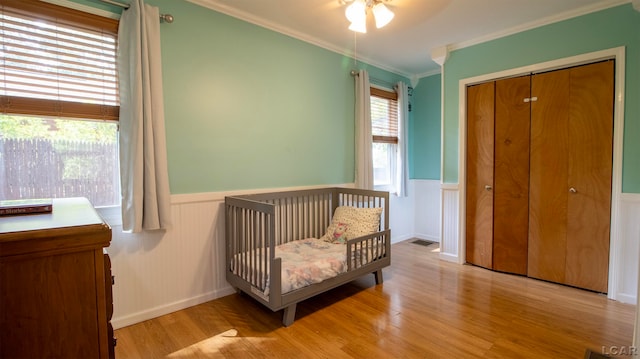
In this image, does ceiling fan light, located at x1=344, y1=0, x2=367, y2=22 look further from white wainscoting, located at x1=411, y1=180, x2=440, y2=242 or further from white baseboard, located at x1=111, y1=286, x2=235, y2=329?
white wainscoting, located at x1=411, y1=180, x2=440, y2=242

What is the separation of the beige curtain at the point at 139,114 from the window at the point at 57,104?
0.34 feet

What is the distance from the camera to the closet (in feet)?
8.64

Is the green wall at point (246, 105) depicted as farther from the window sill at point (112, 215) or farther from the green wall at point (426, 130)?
the green wall at point (426, 130)

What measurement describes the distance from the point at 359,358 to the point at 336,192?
5.94ft

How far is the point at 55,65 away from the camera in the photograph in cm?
190

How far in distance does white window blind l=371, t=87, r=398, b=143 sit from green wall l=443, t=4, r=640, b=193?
790 mm

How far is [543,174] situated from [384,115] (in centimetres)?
193

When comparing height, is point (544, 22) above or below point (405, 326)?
above

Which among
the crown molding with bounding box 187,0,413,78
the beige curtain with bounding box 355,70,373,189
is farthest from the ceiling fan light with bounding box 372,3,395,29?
the beige curtain with bounding box 355,70,373,189

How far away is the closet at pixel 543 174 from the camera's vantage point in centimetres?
263

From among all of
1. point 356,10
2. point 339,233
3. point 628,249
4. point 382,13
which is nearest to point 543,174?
point 628,249

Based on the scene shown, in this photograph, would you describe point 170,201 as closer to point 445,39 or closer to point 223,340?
point 223,340

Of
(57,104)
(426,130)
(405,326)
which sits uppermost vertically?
(426,130)

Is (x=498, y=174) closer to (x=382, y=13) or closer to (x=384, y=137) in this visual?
(x=384, y=137)
